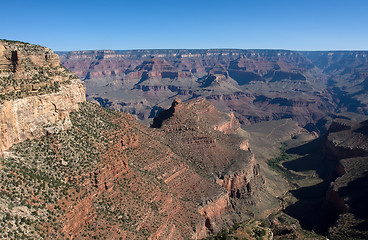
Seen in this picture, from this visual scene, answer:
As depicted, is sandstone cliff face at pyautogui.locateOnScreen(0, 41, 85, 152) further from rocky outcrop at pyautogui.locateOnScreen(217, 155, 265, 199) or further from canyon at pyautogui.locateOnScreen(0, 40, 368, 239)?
rocky outcrop at pyautogui.locateOnScreen(217, 155, 265, 199)

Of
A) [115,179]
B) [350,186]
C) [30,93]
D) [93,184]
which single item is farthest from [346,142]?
[30,93]

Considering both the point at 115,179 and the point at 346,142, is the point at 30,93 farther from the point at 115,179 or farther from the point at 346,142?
the point at 346,142

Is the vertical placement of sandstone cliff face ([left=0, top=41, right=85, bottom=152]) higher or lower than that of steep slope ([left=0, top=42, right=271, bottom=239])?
higher

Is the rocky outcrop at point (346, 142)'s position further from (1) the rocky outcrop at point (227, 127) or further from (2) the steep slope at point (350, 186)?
(1) the rocky outcrop at point (227, 127)

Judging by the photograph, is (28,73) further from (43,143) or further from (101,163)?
(101,163)

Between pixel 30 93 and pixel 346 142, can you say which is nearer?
pixel 30 93

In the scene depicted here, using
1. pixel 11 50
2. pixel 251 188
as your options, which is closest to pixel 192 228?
pixel 251 188

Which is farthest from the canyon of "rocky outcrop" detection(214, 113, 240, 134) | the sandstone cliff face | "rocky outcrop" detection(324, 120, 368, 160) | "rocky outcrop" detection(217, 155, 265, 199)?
"rocky outcrop" detection(214, 113, 240, 134)

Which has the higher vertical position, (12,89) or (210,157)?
(12,89)

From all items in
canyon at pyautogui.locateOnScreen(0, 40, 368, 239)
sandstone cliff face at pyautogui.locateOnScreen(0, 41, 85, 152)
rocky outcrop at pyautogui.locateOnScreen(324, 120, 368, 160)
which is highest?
sandstone cliff face at pyautogui.locateOnScreen(0, 41, 85, 152)
